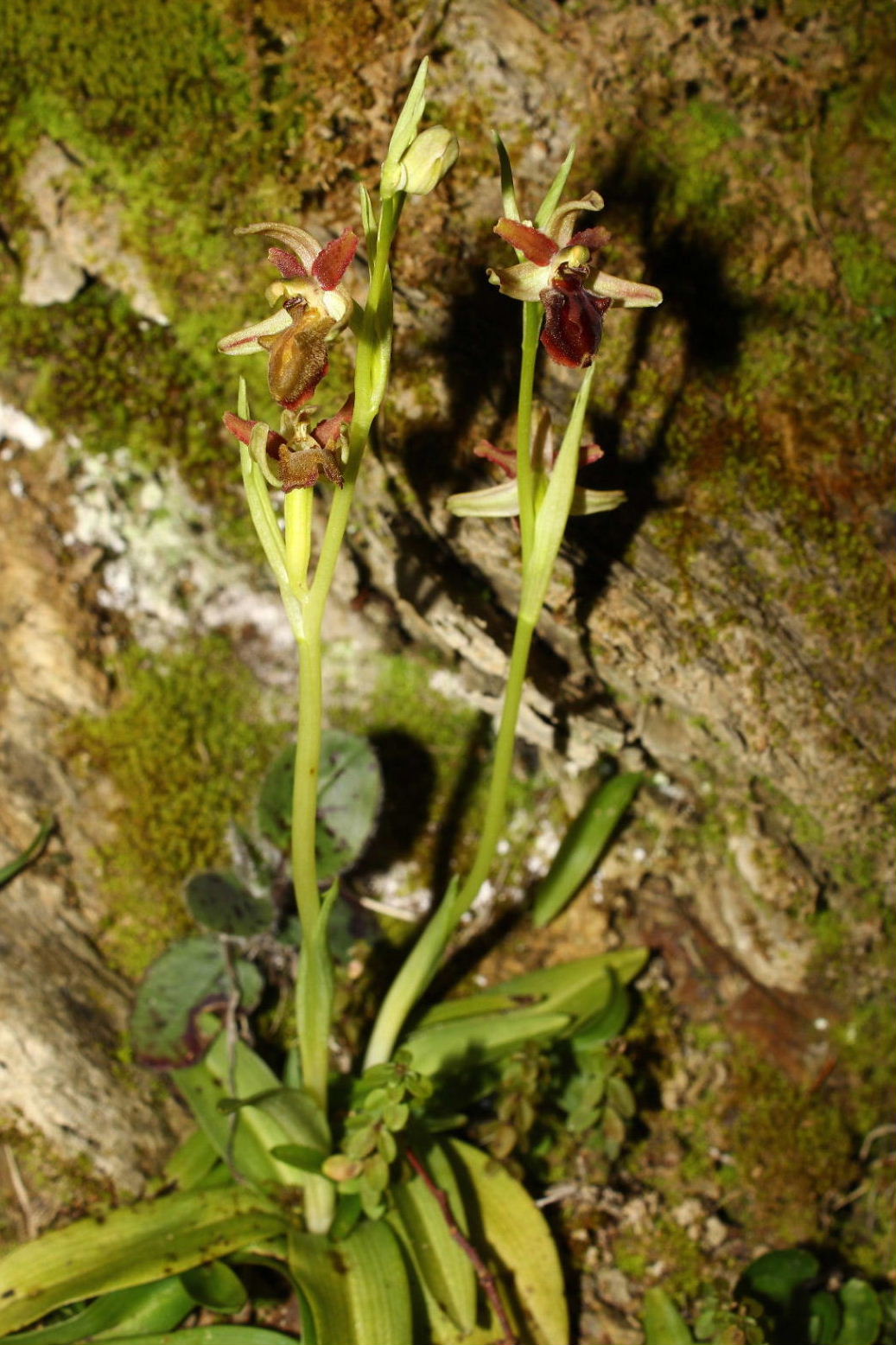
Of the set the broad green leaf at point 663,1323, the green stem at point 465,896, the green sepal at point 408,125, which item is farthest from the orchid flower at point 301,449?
the broad green leaf at point 663,1323

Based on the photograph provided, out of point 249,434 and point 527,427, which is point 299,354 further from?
point 527,427

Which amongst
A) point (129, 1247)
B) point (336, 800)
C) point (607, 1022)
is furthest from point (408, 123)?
point (129, 1247)

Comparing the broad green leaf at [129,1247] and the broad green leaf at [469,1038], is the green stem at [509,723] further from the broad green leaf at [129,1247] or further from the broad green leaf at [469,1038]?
the broad green leaf at [129,1247]

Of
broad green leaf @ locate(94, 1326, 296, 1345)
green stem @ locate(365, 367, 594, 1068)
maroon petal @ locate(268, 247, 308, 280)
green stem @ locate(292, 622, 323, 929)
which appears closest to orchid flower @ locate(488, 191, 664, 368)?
green stem @ locate(365, 367, 594, 1068)

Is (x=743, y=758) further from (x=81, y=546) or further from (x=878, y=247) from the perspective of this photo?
(x=81, y=546)

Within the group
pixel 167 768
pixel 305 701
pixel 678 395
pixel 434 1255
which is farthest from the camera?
pixel 167 768

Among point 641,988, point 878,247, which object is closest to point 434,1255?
point 641,988

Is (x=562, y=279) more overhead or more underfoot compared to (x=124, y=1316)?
more overhead

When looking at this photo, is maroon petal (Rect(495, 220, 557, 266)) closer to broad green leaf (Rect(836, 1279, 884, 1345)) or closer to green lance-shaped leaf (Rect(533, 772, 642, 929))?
green lance-shaped leaf (Rect(533, 772, 642, 929))
